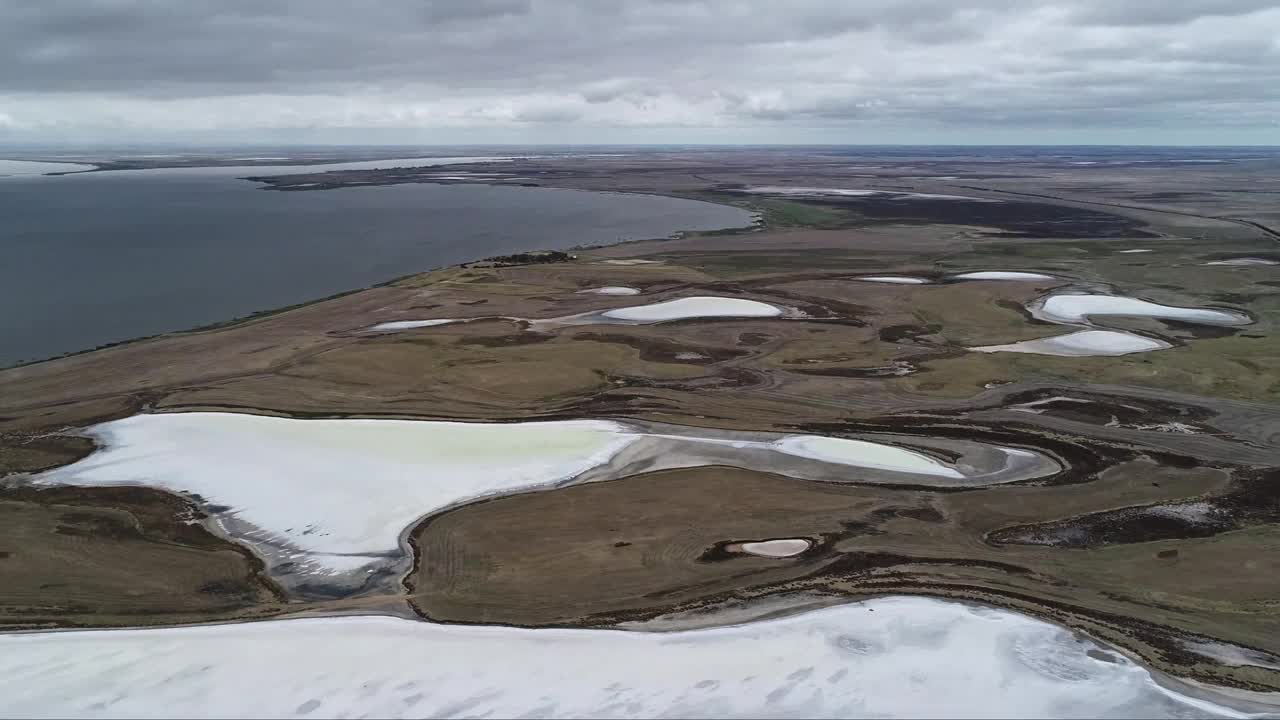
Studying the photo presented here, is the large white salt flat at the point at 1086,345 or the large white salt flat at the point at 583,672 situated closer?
the large white salt flat at the point at 583,672

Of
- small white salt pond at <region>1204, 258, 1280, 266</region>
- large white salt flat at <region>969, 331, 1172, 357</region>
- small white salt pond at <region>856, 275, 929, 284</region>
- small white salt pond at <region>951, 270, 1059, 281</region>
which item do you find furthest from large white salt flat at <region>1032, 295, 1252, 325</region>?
small white salt pond at <region>1204, 258, 1280, 266</region>

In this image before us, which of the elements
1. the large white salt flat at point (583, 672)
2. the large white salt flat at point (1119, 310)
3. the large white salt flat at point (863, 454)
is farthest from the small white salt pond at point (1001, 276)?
the large white salt flat at point (583, 672)

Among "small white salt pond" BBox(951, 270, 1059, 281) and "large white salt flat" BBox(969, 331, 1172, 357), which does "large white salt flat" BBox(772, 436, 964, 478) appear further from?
"small white salt pond" BBox(951, 270, 1059, 281)

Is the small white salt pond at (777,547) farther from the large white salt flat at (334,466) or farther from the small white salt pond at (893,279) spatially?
the small white salt pond at (893,279)

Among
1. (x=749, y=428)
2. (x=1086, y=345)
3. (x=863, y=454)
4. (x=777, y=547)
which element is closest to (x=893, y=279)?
(x=1086, y=345)

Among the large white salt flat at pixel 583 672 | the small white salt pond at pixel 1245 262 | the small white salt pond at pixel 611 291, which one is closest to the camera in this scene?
the large white salt flat at pixel 583 672
